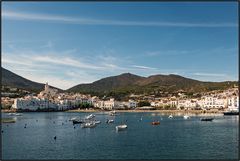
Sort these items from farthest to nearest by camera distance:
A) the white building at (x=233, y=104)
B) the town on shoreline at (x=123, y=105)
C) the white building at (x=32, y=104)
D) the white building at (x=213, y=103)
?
the white building at (x=32, y=104) < the town on shoreline at (x=123, y=105) < the white building at (x=213, y=103) < the white building at (x=233, y=104)

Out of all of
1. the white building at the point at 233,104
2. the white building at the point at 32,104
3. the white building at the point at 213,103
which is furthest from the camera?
the white building at the point at 32,104

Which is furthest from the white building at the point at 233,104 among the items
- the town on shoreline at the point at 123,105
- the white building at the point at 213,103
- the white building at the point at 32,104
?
the white building at the point at 32,104

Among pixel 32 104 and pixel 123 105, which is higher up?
pixel 32 104

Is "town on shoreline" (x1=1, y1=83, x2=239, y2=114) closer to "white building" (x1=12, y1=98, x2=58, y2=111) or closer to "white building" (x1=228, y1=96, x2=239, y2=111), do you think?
"white building" (x1=12, y1=98, x2=58, y2=111)

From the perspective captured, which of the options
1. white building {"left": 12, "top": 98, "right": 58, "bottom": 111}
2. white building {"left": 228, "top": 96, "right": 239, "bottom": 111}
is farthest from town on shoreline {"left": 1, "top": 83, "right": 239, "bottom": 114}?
white building {"left": 228, "top": 96, "right": 239, "bottom": 111}

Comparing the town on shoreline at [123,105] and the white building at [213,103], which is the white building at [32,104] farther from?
the white building at [213,103]

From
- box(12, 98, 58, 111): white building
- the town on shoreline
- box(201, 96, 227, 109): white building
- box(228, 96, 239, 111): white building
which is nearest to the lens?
box(228, 96, 239, 111): white building

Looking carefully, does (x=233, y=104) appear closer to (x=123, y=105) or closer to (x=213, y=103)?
(x=213, y=103)

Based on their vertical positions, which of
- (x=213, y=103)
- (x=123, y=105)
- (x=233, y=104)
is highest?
(x=213, y=103)

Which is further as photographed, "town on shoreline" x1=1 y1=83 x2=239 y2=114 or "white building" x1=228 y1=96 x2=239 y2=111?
"town on shoreline" x1=1 y1=83 x2=239 y2=114

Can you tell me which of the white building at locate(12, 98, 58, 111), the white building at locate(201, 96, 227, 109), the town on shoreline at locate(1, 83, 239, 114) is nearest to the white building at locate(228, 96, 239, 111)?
the town on shoreline at locate(1, 83, 239, 114)

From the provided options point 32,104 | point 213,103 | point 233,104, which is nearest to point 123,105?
point 32,104

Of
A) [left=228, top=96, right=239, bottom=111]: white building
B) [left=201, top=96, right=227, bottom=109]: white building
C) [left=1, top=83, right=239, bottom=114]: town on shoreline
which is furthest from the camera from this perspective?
[left=1, top=83, right=239, bottom=114]: town on shoreline

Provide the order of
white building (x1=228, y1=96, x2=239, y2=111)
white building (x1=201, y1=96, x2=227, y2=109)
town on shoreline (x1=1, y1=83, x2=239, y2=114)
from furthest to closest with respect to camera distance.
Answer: town on shoreline (x1=1, y1=83, x2=239, y2=114), white building (x1=201, y1=96, x2=227, y2=109), white building (x1=228, y1=96, x2=239, y2=111)
